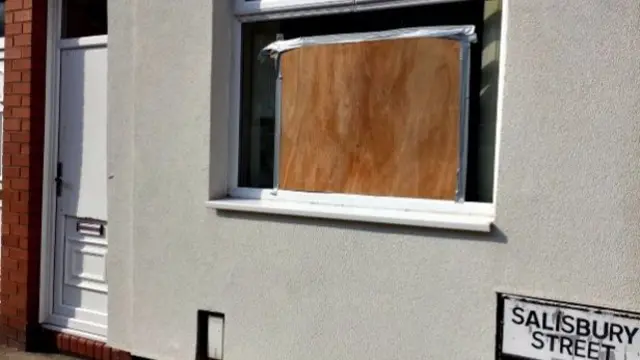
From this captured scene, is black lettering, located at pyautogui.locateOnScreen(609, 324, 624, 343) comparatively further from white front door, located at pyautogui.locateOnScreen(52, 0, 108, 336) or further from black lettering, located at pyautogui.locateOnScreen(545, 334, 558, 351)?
white front door, located at pyautogui.locateOnScreen(52, 0, 108, 336)

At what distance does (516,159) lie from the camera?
2.70 m

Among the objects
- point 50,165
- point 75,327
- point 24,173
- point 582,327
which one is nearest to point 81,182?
point 50,165

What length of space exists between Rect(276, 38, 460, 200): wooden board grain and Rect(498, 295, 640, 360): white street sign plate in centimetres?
64

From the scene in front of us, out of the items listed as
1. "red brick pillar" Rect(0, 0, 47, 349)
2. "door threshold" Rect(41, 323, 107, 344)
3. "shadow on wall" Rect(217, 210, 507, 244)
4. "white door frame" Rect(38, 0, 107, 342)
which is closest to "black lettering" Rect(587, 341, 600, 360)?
"shadow on wall" Rect(217, 210, 507, 244)

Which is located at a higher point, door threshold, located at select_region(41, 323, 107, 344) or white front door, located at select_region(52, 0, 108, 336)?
white front door, located at select_region(52, 0, 108, 336)

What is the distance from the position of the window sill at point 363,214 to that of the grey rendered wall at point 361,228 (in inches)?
2.2

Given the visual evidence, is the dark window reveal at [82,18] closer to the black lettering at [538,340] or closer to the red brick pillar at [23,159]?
the red brick pillar at [23,159]

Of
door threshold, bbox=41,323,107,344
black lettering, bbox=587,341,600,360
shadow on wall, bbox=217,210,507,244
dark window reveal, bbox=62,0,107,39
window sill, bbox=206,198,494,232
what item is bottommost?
door threshold, bbox=41,323,107,344

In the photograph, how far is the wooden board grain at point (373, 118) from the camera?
299 cm

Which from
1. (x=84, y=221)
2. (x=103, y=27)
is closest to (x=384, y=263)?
(x=84, y=221)

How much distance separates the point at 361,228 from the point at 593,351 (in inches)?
44.3

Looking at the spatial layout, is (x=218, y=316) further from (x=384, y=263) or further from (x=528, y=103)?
(x=528, y=103)

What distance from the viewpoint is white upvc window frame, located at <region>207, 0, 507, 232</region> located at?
285 centimetres

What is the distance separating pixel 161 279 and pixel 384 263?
56.1 inches
